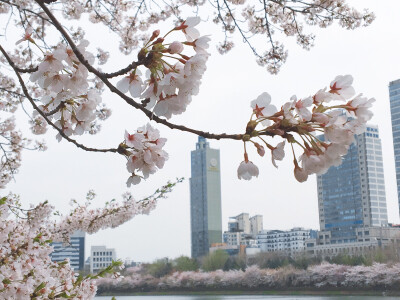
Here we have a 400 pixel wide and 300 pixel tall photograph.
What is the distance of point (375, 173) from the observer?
2884 inches

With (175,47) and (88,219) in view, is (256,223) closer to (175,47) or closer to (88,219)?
(88,219)

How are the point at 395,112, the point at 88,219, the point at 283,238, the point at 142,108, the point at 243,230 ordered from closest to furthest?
1. the point at 142,108
2. the point at 88,219
3. the point at 395,112
4. the point at 283,238
5. the point at 243,230

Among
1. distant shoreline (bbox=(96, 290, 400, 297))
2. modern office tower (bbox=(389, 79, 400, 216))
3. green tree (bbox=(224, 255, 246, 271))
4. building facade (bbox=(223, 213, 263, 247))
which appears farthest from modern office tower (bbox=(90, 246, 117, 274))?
modern office tower (bbox=(389, 79, 400, 216))

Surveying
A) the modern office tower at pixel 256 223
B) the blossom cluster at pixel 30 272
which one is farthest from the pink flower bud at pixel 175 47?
the modern office tower at pixel 256 223

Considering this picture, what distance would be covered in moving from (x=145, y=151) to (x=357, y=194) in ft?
246

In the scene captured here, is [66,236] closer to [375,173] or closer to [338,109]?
[338,109]

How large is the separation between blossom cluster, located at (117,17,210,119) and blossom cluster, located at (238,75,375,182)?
148 mm

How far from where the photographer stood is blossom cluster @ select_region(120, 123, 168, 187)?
3.68ft

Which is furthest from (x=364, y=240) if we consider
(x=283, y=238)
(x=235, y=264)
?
Answer: (x=283, y=238)

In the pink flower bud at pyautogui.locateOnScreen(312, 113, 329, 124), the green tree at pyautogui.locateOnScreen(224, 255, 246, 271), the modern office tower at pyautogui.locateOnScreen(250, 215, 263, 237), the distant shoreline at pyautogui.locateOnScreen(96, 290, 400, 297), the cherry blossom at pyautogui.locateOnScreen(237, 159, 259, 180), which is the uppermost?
the modern office tower at pyautogui.locateOnScreen(250, 215, 263, 237)

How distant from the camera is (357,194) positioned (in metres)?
71.8

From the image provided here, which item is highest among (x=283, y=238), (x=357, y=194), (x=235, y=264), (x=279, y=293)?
(x=357, y=194)

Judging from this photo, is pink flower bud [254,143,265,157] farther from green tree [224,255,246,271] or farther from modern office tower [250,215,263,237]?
modern office tower [250,215,263,237]

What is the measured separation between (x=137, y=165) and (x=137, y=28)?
525 centimetres
